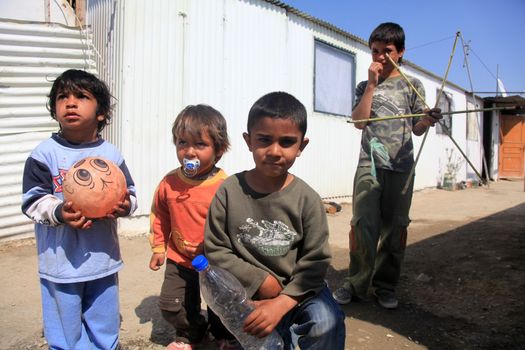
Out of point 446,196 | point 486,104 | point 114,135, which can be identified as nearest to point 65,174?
point 114,135

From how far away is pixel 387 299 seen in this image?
10.4 feet

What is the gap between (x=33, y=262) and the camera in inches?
179

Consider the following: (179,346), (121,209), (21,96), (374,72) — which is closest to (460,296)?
(374,72)

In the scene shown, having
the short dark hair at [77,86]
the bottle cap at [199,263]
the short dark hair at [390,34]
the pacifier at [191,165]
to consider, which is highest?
the short dark hair at [390,34]

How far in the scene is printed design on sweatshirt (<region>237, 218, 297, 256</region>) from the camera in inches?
73.7

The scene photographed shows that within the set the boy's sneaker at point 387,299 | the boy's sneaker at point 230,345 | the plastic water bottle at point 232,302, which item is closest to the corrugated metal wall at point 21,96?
the boy's sneaker at point 230,345

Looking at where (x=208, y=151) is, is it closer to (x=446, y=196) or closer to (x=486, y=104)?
(x=446, y=196)

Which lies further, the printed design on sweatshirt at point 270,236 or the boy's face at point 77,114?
the boy's face at point 77,114

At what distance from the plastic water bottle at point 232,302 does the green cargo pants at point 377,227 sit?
57.4 inches

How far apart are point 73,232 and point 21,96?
4405mm

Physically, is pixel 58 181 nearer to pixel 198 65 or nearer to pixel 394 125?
pixel 394 125

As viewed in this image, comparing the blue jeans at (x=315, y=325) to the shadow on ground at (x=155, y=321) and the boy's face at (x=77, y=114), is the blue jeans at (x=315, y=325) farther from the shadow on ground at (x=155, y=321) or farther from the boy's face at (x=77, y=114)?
the boy's face at (x=77, y=114)

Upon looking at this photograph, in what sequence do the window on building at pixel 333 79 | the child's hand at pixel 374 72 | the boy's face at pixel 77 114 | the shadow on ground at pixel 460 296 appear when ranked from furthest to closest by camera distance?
the window on building at pixel 333 79, the child's hand at pixel 374 72, the shadow on ground at pixel 460 296, the boy's face at pixel 77 114

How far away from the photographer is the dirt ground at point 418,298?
8.77 ft
